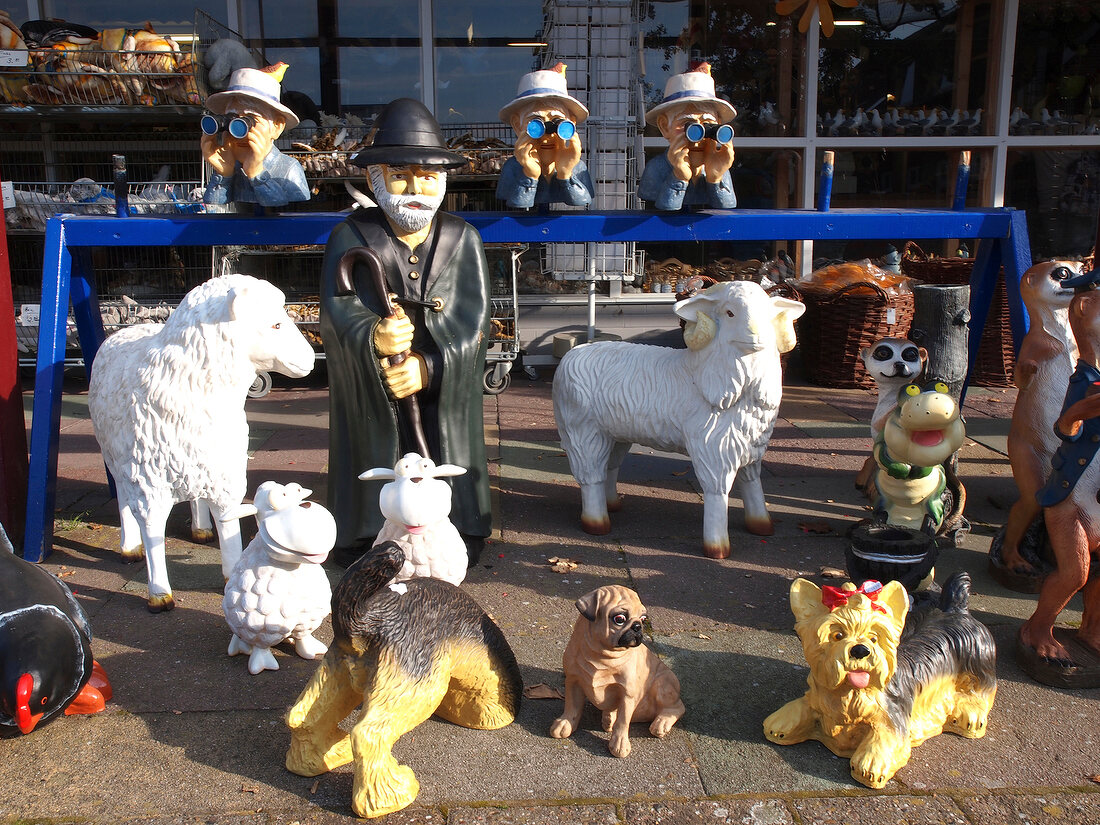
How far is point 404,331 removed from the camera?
3.56 metres

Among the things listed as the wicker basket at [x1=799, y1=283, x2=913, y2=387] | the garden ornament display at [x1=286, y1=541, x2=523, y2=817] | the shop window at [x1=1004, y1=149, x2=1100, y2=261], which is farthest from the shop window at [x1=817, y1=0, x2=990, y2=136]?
the garden ornament display at [x1=286, y1=541, x2=523, y2=817]

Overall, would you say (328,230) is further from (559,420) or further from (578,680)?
(578,680)

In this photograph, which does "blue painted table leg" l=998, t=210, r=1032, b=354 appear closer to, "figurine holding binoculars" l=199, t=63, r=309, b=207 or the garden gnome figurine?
the garden gnome figurine

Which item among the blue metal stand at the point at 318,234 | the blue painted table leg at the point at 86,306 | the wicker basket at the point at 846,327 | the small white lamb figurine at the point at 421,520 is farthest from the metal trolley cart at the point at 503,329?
the small white lamb figurine at the point at 421,520

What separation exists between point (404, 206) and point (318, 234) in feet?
2.34

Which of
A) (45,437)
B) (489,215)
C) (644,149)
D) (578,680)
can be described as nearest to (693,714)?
(578,680)

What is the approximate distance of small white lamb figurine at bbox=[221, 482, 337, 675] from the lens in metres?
2.82

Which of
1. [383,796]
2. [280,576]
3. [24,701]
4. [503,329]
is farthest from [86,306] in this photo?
[503,329]

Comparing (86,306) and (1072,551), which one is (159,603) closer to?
(86,306)

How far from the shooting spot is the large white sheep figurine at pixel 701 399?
3.68m

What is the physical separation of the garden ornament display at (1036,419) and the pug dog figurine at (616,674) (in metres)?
1.73

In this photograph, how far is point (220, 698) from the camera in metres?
2.87

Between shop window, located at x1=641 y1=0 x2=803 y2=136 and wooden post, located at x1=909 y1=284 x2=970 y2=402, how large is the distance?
4446 mm

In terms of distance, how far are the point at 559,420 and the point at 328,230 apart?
1347mm
